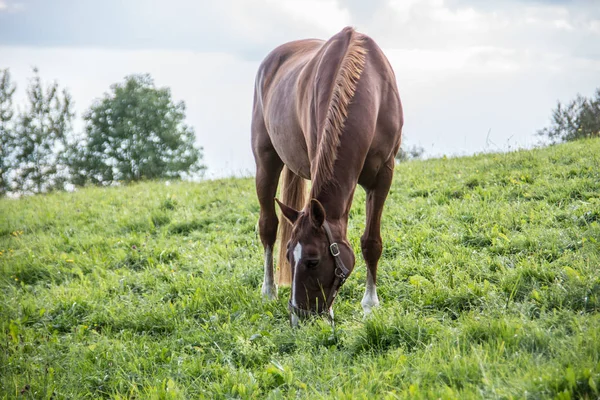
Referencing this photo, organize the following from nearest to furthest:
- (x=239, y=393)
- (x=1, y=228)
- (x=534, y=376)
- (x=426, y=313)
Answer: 1. (x=534, y=376)
2. (x=239, y=393)
3. (x=426, y=313)
4. (x=1, y=228)

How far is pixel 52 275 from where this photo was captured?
19.5ft

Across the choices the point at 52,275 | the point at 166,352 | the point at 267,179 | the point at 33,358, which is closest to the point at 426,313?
the point at 166,352

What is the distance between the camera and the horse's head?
340cm

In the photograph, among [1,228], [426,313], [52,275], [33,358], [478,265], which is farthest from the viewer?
[1,228]

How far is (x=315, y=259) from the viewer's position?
3410 mm

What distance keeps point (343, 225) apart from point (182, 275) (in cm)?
218

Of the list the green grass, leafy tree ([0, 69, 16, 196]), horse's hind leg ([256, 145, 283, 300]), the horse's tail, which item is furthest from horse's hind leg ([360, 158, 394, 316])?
leafy tree ([0, 69, 16, 196])

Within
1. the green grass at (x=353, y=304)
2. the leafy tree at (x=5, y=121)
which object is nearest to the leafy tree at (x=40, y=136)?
the leafy tree at (x=5, y=121)

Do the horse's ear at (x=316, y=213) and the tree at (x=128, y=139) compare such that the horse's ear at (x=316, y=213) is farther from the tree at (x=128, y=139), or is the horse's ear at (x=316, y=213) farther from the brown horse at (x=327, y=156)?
the tree at (x=128, y=139)

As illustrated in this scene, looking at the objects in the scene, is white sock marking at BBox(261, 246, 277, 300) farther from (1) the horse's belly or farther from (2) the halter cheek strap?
(2) the halter cheek strap

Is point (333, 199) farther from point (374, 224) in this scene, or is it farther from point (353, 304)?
→ point (353, 304)

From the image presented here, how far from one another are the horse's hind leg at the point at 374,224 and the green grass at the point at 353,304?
0.17 meters

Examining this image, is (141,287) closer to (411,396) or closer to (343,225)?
(343,225)

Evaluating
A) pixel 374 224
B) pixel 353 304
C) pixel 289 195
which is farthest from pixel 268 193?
pixel 353 304
